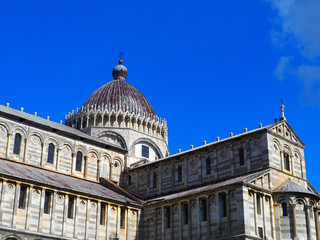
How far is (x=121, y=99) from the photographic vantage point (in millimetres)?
56844

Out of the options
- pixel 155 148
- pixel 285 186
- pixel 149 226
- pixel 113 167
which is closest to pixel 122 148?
pixel 113 167

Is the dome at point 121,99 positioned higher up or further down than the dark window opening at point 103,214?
higher up

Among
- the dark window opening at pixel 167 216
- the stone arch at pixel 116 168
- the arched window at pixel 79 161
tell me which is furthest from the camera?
the stone arch at pixel 116 168

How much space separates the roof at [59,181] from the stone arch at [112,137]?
8194 millimetres

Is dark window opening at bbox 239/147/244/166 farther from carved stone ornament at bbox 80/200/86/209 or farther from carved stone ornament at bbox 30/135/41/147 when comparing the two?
carved stone ornament at bbox 30/135/41/147

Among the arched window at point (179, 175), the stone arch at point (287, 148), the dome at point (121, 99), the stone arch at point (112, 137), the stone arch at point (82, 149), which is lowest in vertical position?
the arched window at point (179, 175)

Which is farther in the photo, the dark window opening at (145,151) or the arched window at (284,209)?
the dark window opening at (145,151)

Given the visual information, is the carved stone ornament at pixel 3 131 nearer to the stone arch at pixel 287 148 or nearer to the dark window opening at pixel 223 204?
the dark window opening at pixel 223 204

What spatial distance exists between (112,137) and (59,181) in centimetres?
1485

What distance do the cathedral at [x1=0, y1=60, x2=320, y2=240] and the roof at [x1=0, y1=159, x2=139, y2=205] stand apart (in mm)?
115

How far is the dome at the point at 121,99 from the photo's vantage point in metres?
56.1

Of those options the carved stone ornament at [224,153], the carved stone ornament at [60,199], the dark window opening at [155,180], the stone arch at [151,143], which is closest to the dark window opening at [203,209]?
the carved stone ornament at [224,153]

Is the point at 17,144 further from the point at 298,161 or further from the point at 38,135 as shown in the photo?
the point at 298,161

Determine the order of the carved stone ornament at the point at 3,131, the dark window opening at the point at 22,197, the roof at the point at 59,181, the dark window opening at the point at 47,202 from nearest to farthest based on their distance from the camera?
the dark window opening at the point at 22,197 → the roof at the point at 59,181 → the dark window opening at the point at 47,202 → the carved stone ornament at the point at 3,131
